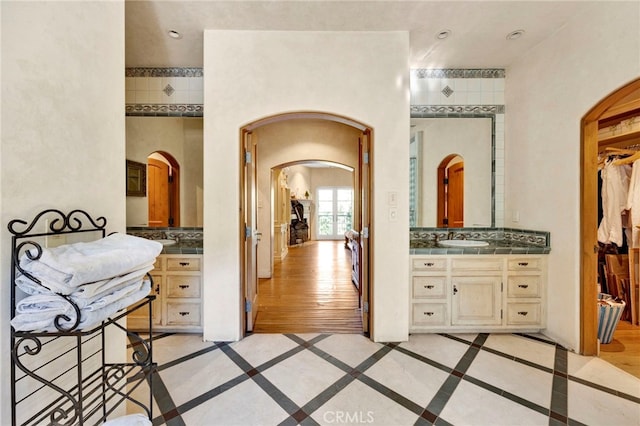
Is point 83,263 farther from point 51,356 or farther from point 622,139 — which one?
point 622,139

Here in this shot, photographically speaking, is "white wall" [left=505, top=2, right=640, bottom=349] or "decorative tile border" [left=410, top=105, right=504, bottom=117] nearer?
"white wall" [left=505, top=2, right=640, bottom=349]

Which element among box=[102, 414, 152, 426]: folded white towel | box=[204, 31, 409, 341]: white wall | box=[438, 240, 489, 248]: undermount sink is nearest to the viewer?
box=[102, 414, 152, 426]: folded white towel

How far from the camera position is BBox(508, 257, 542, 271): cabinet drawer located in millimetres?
2682

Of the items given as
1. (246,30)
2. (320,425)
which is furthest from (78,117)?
(320,425)

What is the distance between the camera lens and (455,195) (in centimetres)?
326

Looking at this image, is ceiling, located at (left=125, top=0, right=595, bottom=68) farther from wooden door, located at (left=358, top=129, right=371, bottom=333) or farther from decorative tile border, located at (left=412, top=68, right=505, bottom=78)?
wooden door, located at (left=358, top=129, right=371, bottom=333)

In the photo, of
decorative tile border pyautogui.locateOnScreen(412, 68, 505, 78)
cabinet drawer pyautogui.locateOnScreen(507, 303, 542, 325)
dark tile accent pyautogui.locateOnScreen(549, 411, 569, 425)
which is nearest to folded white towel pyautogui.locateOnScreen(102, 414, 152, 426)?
dark tile accent pyautogui.locateOnScreen(549, 411, 569, 425)

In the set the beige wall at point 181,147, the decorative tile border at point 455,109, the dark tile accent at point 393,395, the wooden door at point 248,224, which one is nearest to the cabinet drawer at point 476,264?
the dark tile accent at point 393,395

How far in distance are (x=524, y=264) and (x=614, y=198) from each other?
4.37ft

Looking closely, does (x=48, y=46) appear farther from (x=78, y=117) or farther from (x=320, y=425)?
(x=320, y=425)

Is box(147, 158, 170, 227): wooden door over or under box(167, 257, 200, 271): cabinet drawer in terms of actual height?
over

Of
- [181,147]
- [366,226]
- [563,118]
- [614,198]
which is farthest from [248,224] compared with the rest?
[614,198]

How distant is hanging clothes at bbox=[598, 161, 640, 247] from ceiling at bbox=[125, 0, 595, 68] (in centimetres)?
165

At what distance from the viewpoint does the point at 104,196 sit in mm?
1401
